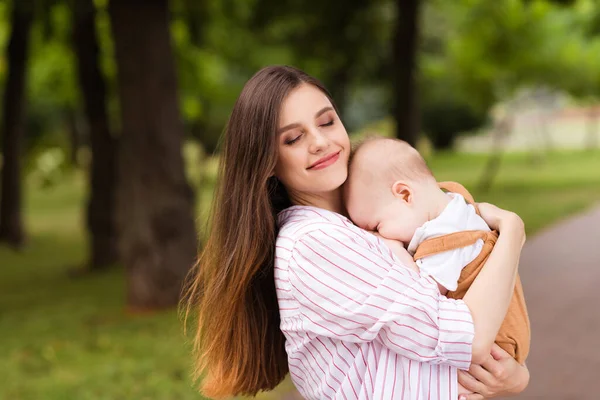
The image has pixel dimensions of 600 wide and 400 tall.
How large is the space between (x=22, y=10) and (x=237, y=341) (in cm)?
864

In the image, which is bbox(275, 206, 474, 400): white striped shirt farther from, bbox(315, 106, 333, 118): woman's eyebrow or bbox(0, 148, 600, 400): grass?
bbox(0, 148, 600, 400): grass

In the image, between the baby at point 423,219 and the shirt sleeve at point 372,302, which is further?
the baby at point 423,219

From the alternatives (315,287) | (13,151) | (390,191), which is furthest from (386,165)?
(13,151)

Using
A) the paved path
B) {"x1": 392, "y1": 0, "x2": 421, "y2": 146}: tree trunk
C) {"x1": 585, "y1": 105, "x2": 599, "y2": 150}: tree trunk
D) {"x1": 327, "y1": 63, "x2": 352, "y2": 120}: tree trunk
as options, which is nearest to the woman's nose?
the paved path

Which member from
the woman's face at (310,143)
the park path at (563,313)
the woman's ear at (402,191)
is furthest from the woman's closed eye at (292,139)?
the park path at (563,313)

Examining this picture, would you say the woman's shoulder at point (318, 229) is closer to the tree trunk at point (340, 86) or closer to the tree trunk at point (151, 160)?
the tree trunk at point (151, 160)

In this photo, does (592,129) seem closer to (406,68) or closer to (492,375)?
(406,68)

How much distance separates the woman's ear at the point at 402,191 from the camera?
2.29m

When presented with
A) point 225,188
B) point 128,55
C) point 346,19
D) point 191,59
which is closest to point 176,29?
point 191,59

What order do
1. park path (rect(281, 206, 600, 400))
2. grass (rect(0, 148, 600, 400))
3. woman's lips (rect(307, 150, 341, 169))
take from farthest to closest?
grass (rect(0, 148, 600, 400)) < park path (rect(281, 206, 600, 400)) < woman's lips (rect(307, 150, 341, 169))

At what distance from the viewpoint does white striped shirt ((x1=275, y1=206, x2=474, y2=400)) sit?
2.01 meters

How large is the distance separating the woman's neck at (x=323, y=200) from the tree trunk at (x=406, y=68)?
11367mm

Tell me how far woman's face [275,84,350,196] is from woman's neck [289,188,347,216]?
9 cm

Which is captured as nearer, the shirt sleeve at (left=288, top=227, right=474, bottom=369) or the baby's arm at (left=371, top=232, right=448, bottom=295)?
the shirt sleeve at (left=288, top=227, right=474, bottom=369)
